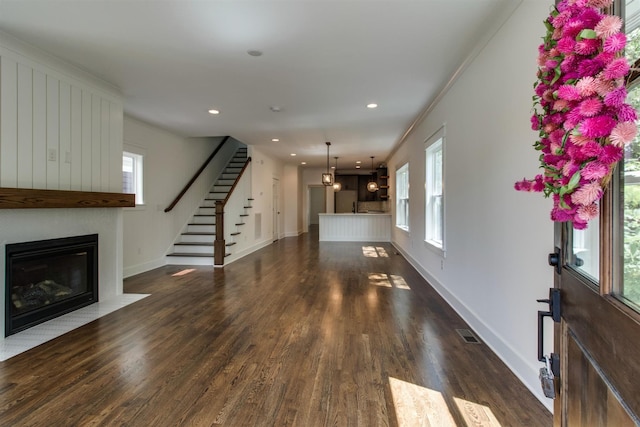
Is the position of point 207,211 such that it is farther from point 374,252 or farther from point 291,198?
point 291,198

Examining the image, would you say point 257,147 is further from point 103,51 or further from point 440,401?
point 440,401

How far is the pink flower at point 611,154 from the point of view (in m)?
0.76

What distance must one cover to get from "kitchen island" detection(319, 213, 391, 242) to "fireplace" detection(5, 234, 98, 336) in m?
7.09

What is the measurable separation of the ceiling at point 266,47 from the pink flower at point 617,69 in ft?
6.23

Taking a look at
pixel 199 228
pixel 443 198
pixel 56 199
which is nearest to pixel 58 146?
pixel 56 199

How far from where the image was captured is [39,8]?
2.39 metres

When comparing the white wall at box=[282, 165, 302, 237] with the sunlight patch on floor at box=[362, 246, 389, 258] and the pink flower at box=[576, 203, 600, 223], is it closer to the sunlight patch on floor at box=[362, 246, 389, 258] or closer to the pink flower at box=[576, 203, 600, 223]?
the sunlight patch on floor at box=[362, 246, 389, 258]

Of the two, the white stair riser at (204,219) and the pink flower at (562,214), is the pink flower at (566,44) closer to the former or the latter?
the pink flower at (562,214)

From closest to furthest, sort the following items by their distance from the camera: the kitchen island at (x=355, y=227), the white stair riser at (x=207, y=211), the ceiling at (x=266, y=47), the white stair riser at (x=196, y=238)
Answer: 1. the ceiling at (x=266, y=47)
2. the white stair riser at (x=196, y=238)
3. the white stair riser at (x=207, y=211)
4. the kitchen island at (x=355, y=227)

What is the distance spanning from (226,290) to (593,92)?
441 cm

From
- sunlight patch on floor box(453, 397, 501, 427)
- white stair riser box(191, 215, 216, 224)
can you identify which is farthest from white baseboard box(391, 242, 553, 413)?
white stair riser box(191, 215, 216, 224)

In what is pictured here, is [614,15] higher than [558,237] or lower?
higher

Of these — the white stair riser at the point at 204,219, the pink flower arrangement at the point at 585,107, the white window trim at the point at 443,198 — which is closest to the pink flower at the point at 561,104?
the pink flower arrangement at the point at 585,107

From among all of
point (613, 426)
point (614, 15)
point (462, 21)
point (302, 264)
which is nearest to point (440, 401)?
point (613, 426)
